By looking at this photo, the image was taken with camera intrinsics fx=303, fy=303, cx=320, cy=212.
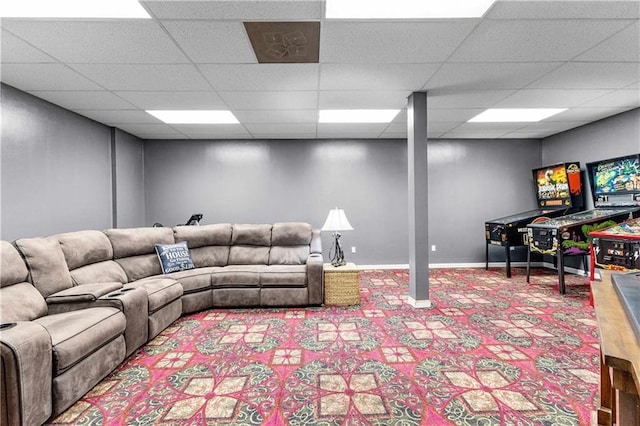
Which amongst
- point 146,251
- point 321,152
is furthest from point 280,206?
point 146,251

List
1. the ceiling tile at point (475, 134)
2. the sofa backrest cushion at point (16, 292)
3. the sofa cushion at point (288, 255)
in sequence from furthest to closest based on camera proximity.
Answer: the ceiling tile at point (475, 134) → the sofa cushion at point (288, 255) → the sofa backrest cushion at point (16, 292)

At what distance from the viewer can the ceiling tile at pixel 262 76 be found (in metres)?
2.94

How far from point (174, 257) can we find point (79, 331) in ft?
6.41

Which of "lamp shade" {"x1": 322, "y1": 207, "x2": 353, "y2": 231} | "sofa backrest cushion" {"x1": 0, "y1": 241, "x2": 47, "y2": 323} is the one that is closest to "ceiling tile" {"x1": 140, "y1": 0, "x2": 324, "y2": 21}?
"sofa backrest cushion" {"x1": 0, "y1": 241, "x2": 47, "y2": 323}

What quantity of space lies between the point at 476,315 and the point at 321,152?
3.95 metres

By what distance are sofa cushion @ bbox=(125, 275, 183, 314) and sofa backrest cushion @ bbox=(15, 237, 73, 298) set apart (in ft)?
1.84

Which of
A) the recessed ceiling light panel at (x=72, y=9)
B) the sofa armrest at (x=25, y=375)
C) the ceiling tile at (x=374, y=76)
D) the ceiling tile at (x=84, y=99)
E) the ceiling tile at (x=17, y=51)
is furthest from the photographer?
the ceiling tile at (x=84, y=99)

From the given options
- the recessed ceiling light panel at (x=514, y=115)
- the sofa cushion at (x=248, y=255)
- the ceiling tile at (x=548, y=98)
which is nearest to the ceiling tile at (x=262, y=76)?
the sofa cushion at (x=248, y=255)

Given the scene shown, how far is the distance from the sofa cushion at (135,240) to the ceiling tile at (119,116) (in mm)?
1698

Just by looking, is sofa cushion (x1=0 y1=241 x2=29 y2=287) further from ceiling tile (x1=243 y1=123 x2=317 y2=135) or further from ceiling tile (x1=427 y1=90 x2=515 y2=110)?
ceiling tile (x1=427 y1=90 x2=515 y2=110)

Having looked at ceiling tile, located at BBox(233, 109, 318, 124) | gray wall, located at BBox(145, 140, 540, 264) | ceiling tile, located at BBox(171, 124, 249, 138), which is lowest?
gray wall, located at BBox(145, 140, 540, 264)

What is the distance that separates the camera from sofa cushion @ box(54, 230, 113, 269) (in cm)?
287

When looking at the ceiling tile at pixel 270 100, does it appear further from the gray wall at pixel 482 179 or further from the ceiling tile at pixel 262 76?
the gray wall at pixel 482 179

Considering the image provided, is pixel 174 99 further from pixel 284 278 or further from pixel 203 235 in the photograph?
pixel 284 278
